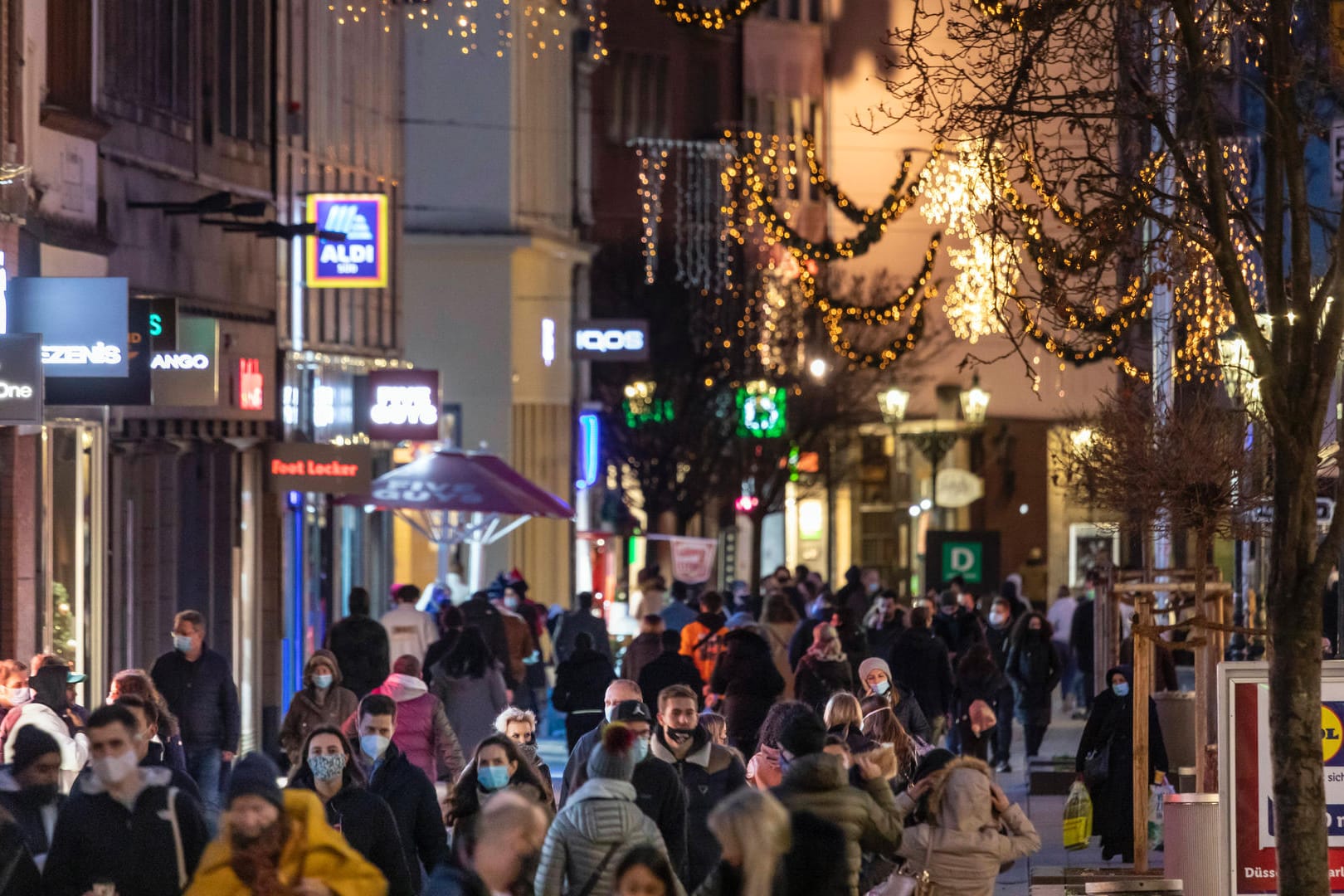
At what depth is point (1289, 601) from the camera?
32.0 feet

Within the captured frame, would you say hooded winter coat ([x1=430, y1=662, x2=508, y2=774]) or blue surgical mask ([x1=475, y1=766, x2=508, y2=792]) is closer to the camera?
blue surgical mask ([x1=475, y1=766, x2=508, y2=792])

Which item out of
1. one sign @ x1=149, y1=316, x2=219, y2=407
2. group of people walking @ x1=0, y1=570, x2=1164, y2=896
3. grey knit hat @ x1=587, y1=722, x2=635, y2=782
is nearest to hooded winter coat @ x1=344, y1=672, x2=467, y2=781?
group of people walking @ x1=0, y1=570, x2=1164, y2=896

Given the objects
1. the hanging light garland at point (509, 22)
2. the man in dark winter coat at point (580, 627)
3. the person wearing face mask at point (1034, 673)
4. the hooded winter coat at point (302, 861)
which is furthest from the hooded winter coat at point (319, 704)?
the hanging light garland at point (509, 22)

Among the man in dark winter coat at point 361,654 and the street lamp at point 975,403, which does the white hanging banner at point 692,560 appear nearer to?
the street lamp at point 975,403

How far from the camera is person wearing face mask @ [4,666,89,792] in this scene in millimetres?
13391

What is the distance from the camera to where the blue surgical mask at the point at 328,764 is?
1012cm

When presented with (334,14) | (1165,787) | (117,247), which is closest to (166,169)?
(117,247)

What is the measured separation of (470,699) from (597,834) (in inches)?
394

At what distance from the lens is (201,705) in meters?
16.9

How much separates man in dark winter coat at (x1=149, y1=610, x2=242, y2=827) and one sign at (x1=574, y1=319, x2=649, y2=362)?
28.1 meters

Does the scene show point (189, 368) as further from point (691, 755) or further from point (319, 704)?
point (691, 755)

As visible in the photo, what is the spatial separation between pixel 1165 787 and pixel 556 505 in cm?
1306

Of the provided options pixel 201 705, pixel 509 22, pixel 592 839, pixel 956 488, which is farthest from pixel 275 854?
pixel 956 488

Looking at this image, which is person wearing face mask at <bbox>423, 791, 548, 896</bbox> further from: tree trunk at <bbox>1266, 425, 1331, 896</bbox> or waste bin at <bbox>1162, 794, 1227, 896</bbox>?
waste bin at <bbox>1162, 794, 1227, 896</bbox>
